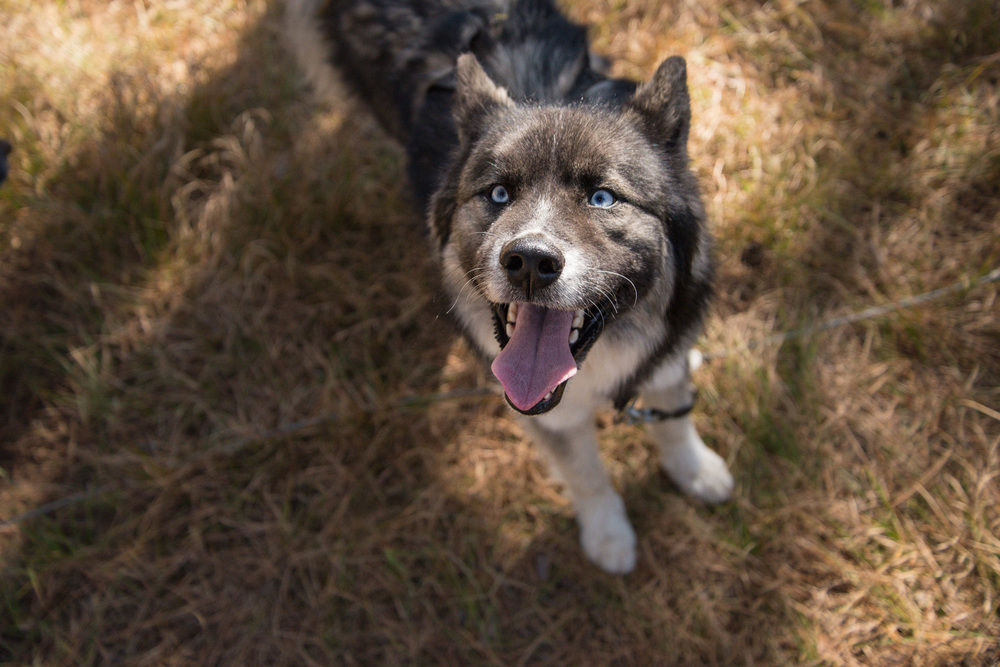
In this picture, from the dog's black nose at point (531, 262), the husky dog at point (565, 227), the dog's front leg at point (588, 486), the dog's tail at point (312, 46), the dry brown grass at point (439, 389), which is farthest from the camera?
the dog's tail at point (312, 46)

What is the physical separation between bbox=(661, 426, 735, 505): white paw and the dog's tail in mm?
2652

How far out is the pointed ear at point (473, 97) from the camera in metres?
2.04

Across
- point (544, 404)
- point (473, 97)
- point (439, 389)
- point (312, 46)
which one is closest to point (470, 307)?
point (544, 404)

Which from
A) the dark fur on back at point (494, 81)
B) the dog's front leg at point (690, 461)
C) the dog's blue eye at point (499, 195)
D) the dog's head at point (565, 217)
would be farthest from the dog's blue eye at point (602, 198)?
the dog's front leg at point (690, 461)

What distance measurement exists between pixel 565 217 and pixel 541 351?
425mm

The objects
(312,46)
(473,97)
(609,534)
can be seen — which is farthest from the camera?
(312,46)

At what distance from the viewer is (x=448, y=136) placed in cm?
251

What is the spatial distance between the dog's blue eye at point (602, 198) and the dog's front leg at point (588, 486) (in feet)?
2.63

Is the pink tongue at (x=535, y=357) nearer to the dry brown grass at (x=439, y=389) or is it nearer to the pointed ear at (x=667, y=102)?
the pointed ear at (x=667, y=102)

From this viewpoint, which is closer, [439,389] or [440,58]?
[440,58]

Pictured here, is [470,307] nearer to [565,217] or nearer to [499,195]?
[499,195]

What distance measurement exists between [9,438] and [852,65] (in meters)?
5.17

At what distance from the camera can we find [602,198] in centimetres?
185

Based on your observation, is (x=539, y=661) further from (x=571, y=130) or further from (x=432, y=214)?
(x=571, y=130)
